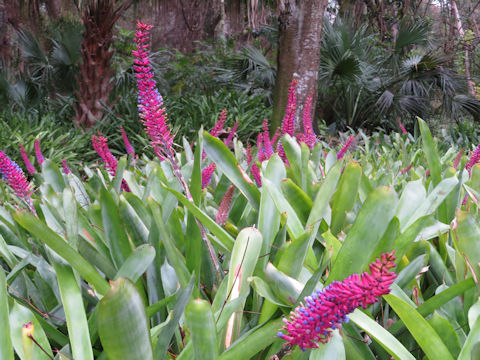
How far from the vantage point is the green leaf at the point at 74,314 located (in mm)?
639

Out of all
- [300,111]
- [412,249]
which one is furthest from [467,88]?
[412,249]

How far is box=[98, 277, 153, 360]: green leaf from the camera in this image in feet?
1.45

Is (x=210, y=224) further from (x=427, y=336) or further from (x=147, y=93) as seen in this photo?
(x=427, y=336)

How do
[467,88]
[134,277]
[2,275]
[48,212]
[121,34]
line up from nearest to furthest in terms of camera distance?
[2,275] < [134,277] < [48,212] < [467,88] < [121,34]

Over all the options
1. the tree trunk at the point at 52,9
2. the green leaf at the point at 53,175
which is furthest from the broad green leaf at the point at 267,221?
the tree trunk at the point at 52,9

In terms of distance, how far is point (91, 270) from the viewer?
0.72 m

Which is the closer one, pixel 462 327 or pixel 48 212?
pixel 462 327

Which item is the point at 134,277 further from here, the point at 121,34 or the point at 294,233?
the point at 121,34

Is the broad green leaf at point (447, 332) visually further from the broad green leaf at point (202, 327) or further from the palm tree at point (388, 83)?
the palm tree at point (388, 83)

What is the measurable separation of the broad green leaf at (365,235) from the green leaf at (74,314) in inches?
16.0

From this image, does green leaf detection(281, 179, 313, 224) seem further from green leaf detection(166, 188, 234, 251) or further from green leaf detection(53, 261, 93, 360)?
Result: green leaf detection(53, 261, 93, 360)

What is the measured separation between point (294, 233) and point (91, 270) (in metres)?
0.44

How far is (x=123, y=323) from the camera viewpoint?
1.52ft

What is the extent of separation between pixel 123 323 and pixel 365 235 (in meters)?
→ 0.41
